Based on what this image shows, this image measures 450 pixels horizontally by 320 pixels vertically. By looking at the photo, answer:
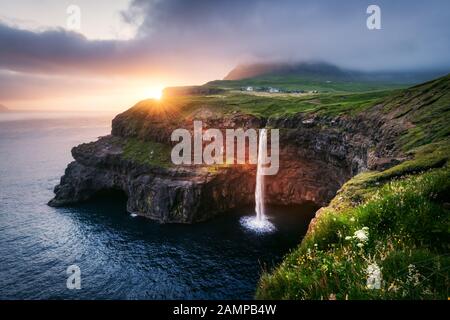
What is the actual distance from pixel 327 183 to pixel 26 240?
253 feet

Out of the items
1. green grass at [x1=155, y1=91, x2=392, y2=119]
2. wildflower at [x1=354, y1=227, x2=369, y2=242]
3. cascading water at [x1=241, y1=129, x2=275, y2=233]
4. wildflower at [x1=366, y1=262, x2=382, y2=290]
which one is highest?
green grass at [x1=155, y1=91, x2=392, y2=119]

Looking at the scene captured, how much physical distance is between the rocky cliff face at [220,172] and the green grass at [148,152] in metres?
1.06

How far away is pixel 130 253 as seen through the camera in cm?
6531

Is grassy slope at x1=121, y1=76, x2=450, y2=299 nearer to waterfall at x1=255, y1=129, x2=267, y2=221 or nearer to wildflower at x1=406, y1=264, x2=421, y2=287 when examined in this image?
wildflower at x1=406, y1=264, x2=421, y2=287

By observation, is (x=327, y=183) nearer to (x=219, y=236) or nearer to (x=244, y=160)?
(x=244, y=160)

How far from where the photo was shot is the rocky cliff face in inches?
3041

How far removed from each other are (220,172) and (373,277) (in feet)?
268

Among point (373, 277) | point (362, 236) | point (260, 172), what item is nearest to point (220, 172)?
point (260, 172)

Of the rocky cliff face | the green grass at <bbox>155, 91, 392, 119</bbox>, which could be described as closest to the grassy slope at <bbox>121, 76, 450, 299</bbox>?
the rocky cliff face

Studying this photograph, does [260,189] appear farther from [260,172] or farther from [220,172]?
[220,172]

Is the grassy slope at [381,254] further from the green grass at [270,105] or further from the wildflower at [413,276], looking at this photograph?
the green grass at [270,105]

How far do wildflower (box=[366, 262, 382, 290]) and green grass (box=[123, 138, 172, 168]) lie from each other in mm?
89889

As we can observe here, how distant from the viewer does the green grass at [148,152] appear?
3939 inches

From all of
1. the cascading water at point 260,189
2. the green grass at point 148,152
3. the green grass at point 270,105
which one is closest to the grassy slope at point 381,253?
the cascading water at point 260,189
